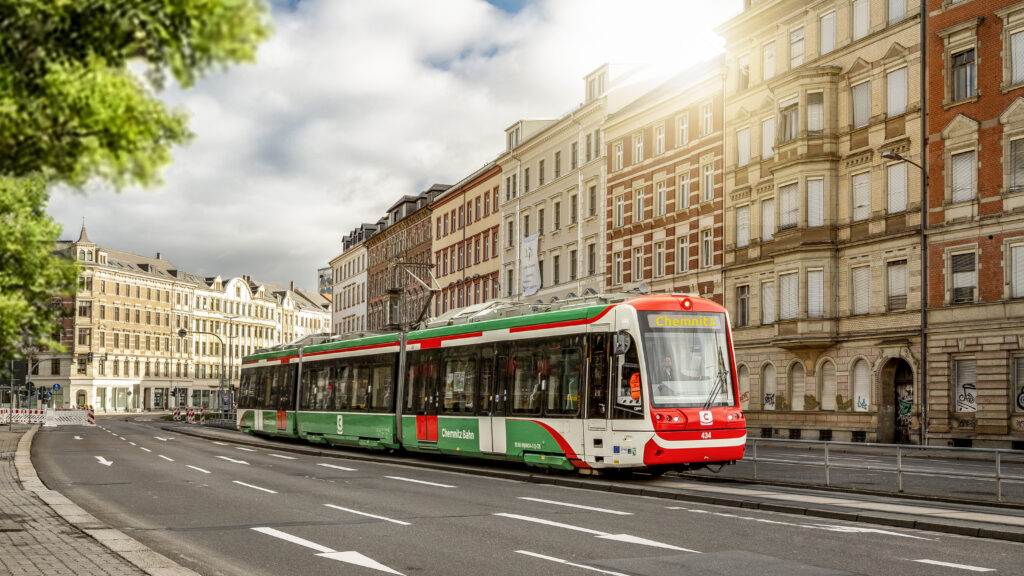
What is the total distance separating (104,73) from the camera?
4773 millimetres

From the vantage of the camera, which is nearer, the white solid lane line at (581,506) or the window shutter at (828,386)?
the white solid lane line at (581,506)

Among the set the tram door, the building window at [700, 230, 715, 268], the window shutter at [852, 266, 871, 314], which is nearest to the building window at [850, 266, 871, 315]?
the window shutter at [852, 266, 871, 314]

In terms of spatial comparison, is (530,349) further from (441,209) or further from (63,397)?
(63,397)

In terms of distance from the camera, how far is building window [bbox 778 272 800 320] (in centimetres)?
4100

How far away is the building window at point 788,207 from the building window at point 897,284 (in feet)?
15.8

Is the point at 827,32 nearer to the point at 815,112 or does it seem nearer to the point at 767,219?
the point at 815,112

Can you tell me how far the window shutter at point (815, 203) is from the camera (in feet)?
132

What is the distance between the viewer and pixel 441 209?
276 ft

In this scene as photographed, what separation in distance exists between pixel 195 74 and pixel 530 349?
1778cm

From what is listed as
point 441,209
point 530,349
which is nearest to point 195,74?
point 530,349

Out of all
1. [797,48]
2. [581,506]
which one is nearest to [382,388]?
[581,506]

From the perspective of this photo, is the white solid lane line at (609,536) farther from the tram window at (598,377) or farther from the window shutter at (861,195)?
the window shutter at (861,195)

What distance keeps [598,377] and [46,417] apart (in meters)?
57.3

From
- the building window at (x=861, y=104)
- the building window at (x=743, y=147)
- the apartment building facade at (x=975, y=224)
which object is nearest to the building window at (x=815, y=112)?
the building window at (x=861, y=104)
